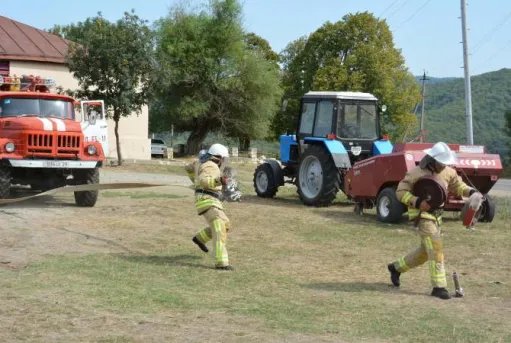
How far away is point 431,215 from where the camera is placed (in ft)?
28.7

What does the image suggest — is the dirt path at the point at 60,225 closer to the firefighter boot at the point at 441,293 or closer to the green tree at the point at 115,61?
the firefighter boot at the point at 441,293

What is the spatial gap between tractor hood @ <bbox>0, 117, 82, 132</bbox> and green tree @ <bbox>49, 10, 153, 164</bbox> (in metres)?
12.2

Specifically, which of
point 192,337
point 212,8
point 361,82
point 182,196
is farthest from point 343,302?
point 361,82

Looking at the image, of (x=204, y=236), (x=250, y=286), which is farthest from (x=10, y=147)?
(x=250, y=286)

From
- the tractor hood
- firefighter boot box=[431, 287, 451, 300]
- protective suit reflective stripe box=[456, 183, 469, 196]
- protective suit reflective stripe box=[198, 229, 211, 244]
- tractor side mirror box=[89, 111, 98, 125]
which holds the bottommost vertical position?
Result: firefighter boot box=[431, 287, 451, 300]

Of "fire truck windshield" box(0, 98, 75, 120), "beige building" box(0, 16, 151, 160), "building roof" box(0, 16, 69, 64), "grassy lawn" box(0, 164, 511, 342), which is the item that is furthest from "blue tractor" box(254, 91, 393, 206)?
"building roof" box(0, 16, 69, 64)

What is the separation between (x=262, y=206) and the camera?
17328mm

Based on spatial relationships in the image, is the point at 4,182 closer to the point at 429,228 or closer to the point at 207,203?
the point at 207,203

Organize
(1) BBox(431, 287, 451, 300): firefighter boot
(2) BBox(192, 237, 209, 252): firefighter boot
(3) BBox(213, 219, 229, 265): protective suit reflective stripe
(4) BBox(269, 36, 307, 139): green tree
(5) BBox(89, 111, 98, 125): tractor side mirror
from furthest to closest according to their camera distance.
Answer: (4) BBox(269, 36, 307, 139): green tree < (5) BBox(89, 111, 98, 125): tractor side mirror < (2) BBox(192, 237, 209, 252): firefighter boot < (3) BBox(213, 219, 229, 265): protective suit reflective stripe < (1) BBox(431, 287, 451, 300): firefighter boot

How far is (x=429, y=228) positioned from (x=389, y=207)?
19.8 feet

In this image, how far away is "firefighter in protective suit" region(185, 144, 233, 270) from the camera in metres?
9.77

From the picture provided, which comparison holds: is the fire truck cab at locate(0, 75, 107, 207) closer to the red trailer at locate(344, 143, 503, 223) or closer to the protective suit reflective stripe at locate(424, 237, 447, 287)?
the red trailer at locate(344, 143, 503, 223)

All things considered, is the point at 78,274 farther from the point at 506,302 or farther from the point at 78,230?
the point at 506,302

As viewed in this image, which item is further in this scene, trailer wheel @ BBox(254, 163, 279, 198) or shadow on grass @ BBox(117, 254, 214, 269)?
trailer wheel @ BBox(254, 163, 279, 198)
